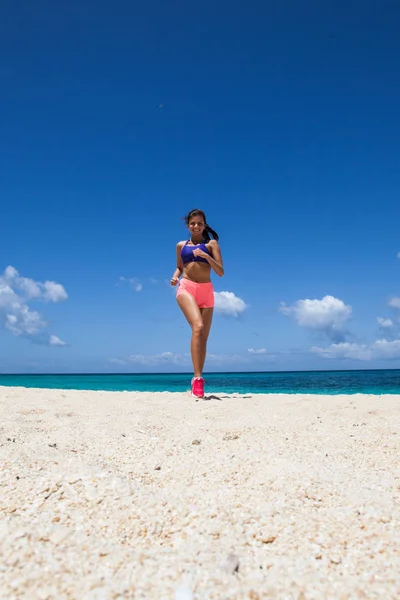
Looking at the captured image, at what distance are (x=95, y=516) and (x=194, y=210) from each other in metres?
5.12

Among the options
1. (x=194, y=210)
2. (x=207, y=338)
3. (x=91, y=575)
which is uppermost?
(x=194, y=210)

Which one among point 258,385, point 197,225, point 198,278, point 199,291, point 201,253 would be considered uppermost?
point 197,225

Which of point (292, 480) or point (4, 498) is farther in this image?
point (292, 480)

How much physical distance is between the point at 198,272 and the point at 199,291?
0.28 metres

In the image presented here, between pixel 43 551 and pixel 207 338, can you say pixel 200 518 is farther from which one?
pixel 207 338

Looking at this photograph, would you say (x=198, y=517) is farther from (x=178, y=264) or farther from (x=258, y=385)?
(x=258, y=385)

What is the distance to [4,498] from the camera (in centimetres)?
156

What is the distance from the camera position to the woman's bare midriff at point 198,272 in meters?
5.93

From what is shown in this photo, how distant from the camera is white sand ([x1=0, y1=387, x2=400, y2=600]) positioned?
1.10 metres

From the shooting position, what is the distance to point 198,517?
4.75 feet

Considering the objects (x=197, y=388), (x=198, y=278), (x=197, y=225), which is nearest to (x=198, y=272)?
(x=198, y=278)

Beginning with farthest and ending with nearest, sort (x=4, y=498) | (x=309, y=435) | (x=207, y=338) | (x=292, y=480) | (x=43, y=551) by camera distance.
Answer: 1. (x=207, y=338)
2. (x=309, y=435)
3. (x=292, y=480)
4. (x=4, y=498)
5. (x=43, y=551)

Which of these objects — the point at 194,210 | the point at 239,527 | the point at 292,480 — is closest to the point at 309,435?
the point at 292,480

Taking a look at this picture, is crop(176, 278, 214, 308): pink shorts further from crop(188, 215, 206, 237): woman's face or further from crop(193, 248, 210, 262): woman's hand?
crop(188, 215, 206, 237): woman's face
